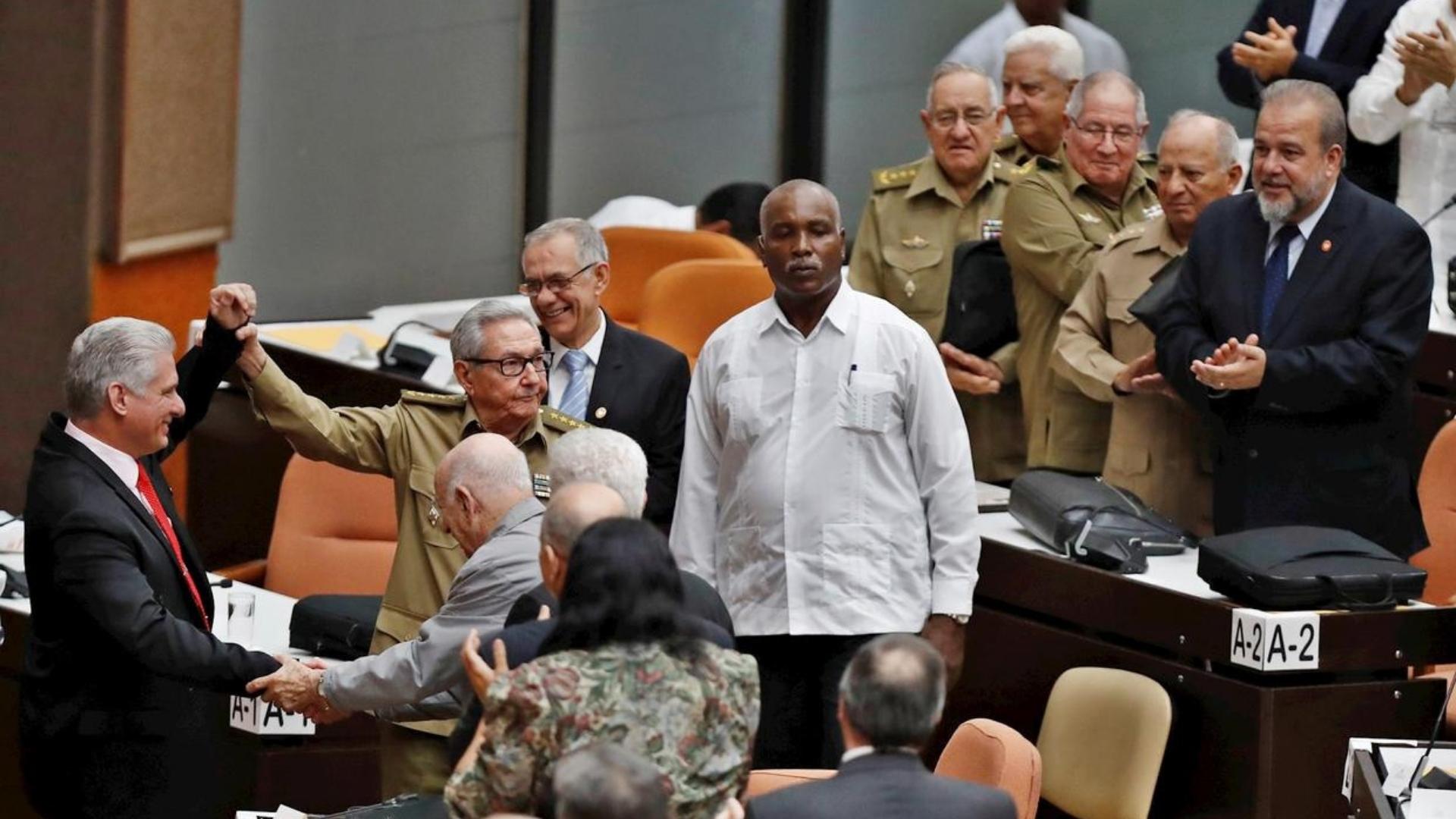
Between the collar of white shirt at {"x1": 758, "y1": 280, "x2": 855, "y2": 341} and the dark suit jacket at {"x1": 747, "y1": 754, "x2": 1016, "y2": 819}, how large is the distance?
5.34 feet

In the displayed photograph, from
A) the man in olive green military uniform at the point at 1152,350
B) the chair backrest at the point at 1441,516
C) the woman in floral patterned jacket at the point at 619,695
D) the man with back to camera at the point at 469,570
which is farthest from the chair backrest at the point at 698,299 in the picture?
the woman in floral patterned jacket at the point at 619,695

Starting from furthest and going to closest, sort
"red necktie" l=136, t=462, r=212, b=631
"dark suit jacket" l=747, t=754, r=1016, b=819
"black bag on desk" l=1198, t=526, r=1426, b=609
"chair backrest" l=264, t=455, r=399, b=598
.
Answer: "chair backrest" l=264, t=455, r=399, b=598
"black bag on desk" l=1198, t=526, r=1426, b=609
"red necktie" l=136, t=462, r=212, b=631
"dark suit jacket" l=747, t=754, r=1016, b=819

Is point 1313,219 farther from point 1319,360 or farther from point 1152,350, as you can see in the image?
point 1152,350

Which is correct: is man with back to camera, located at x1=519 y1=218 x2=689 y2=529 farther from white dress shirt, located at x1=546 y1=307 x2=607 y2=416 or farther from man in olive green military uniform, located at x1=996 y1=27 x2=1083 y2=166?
man in olive green military uniform, located at x1=996 y1=27 x2=1083 y2=166

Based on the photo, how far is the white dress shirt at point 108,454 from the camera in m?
4.84

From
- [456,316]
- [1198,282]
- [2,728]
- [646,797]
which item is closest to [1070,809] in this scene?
[1198,282]

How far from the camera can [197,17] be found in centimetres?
765

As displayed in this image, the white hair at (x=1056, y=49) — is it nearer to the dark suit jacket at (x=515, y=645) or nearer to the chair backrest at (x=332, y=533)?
the chair backrest at (x=332, y=533)

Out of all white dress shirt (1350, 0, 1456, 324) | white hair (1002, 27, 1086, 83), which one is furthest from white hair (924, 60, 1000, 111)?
white dress shirt (1350, 0, 1456, 324)

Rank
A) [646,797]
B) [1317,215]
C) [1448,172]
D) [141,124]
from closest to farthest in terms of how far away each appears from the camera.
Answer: [646,797], [1317,215], [1448,172], [141,124]

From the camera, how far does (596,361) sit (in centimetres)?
539

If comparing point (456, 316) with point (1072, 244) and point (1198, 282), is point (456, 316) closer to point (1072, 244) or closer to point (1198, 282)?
point (1072, 244)

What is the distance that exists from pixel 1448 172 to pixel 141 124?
3.83 meters

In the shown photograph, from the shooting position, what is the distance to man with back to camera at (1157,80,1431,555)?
5.33 metres
